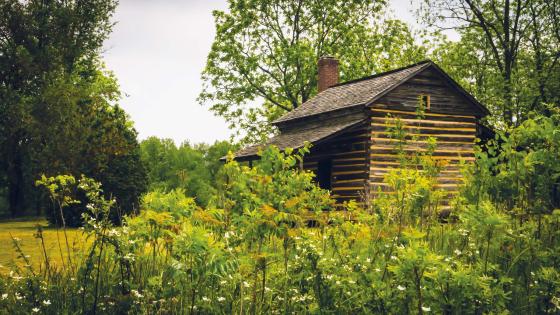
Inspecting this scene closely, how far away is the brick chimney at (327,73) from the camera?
32.5 m

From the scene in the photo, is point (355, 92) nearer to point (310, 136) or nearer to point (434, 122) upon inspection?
point (434, 122)

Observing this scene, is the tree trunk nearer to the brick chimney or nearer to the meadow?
the brick chimney

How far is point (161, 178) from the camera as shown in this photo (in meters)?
74.4

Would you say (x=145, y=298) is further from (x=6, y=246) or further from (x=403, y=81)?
(x=403, y=81)

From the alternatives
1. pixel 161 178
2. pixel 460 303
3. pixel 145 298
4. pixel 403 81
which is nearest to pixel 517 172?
pixel 460 303

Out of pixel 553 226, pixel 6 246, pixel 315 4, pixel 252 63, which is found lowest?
pixel 6 246

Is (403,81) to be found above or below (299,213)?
above

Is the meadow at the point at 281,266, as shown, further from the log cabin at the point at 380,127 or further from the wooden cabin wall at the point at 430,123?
the wooden cabin wall at the point at 430,123

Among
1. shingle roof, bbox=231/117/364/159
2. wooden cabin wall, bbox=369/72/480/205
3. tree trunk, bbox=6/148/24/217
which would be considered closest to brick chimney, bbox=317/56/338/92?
shingle roof, bbox=231/117/364/159

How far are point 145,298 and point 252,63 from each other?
30.5 metres

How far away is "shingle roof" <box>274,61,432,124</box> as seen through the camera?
78.7 feet

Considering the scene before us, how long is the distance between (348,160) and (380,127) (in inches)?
75.2

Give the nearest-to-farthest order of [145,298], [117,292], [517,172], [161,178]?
[145,298]
[117,292]
[517,172]
[161,178]

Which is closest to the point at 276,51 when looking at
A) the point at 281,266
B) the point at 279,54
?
the point at 279,54
